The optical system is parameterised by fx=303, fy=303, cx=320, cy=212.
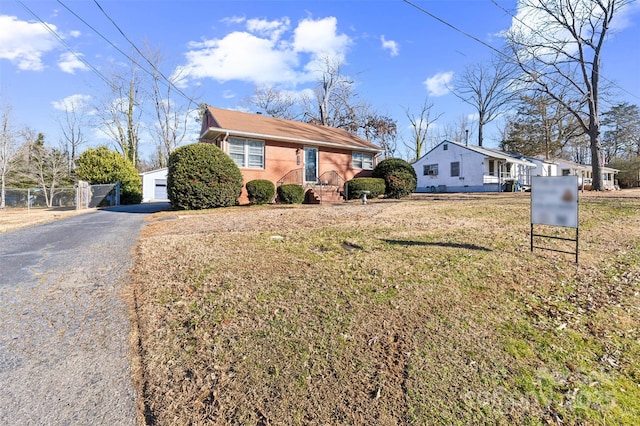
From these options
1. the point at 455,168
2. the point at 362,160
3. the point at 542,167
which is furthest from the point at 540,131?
the point at 362,160

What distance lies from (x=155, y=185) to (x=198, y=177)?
2001cm

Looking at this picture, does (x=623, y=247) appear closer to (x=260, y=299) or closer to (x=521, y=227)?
(x=521, y=227)

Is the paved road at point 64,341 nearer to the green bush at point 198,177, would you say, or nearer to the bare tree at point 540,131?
the green bush at point 198,177

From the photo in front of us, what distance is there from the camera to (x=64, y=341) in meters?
2.53

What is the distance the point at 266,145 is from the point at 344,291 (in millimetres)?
12633

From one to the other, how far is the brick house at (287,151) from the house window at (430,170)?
43.2 feet

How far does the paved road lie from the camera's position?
1.82m

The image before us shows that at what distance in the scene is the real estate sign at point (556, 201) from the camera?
4152 millimetres

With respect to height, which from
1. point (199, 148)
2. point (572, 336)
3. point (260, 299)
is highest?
point (199, 148)

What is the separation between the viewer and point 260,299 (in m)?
3.10

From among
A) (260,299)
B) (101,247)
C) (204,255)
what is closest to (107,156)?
(101,247)

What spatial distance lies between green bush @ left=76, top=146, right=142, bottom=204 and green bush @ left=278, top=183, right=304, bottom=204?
1232 cm

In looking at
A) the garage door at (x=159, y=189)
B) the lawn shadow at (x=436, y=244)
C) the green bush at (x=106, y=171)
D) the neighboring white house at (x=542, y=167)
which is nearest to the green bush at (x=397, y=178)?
the lawn shadow at (x=436, y=244)

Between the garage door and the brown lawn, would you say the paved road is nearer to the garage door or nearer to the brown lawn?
the brown lawn
